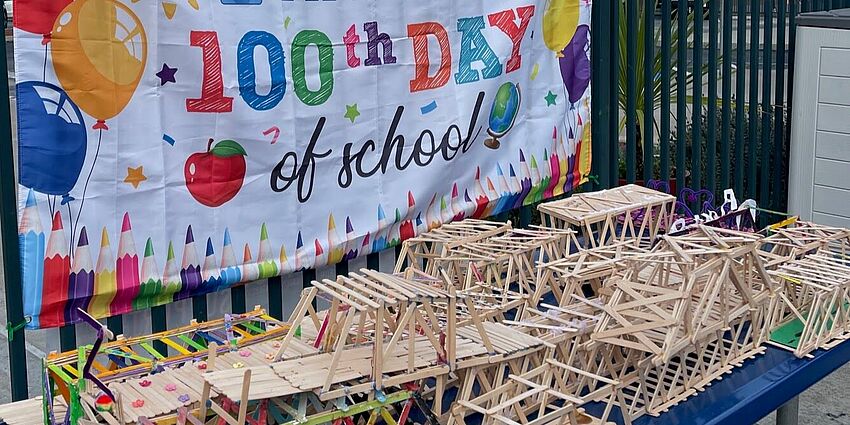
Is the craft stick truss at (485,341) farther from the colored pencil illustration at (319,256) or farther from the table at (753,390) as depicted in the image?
the colored pencil illustration at (319,256)

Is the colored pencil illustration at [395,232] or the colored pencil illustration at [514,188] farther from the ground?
the colored pencil illustration at [514,188]

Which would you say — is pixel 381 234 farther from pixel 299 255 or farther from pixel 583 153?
pixel 583 153

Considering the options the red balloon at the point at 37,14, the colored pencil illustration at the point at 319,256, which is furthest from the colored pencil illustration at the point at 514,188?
the red balloon at the point at 37,14

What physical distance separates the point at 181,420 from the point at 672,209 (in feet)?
7.59

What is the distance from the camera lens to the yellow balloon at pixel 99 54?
274cm

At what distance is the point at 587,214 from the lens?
3.34 m

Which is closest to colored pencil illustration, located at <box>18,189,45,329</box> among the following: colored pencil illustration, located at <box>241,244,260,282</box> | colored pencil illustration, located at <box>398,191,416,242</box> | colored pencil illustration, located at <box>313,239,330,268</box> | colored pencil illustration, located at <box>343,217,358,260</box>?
colored pencil illustration, located at <box>241,244,260,282</box>

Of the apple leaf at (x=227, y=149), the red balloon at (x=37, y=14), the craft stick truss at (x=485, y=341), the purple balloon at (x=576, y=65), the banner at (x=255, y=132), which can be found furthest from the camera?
the purple balloon at (x=576, y=65)

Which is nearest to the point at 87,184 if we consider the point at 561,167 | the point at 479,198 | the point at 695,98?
the point at 479,198

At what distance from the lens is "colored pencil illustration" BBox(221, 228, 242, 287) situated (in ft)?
10.5

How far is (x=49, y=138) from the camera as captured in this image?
274 centimetres

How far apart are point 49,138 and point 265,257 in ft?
2.79

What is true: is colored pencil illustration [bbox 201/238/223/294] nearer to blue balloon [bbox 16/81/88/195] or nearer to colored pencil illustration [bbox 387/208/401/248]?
blue balloon [bbox 16/81/88/195]

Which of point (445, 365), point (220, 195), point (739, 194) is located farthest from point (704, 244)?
point (739, 194)
